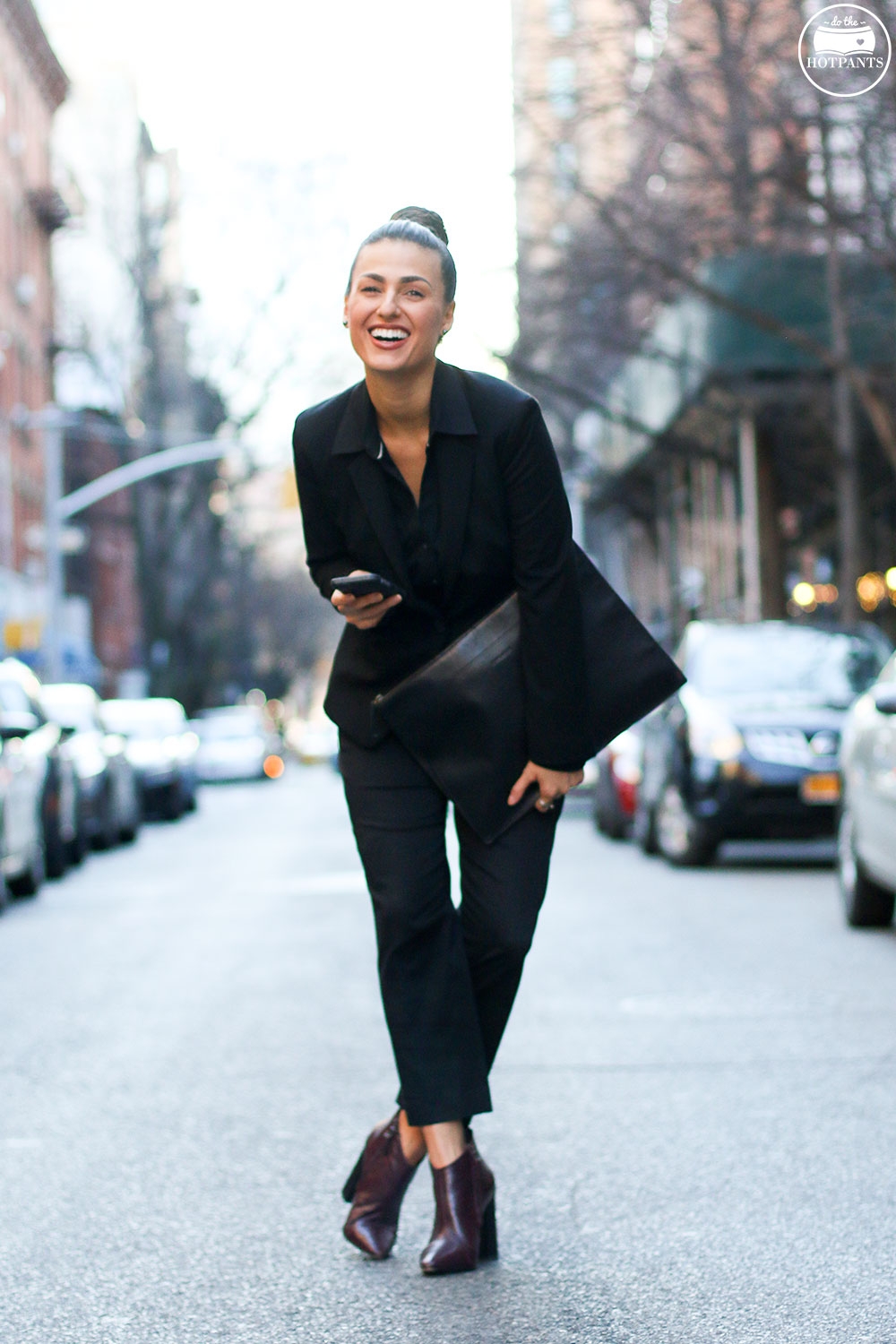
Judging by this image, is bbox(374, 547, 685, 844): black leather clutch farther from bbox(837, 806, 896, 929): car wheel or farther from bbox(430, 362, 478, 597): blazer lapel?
bbox(837, 806, 896, 929): car wheel

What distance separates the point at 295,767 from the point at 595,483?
4724cm

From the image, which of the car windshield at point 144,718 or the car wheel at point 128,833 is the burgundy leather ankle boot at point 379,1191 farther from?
the car windshield at point 144,718

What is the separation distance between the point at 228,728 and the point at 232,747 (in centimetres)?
80

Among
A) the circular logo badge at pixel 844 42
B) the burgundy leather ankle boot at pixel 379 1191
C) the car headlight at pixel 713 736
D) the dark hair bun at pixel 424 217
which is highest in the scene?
Answer: the circular logo badge at pixel 844 42

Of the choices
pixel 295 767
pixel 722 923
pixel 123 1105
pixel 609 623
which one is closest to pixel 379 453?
pixel 609 623

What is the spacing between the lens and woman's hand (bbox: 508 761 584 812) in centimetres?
423

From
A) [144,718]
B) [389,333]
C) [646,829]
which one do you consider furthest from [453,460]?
[144,718]

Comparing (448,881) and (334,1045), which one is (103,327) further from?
(448,881)

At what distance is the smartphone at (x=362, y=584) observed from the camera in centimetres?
396

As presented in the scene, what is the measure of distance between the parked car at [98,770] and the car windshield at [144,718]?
17.3 ft

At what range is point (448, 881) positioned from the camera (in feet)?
14.1

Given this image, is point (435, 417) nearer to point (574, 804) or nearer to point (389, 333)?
point (389, 333)

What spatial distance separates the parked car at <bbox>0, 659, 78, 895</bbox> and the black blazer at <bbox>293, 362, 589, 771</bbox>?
9.46m

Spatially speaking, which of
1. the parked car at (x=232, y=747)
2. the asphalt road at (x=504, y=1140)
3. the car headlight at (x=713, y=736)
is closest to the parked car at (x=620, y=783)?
the car headlight at (x=713, y=736)
